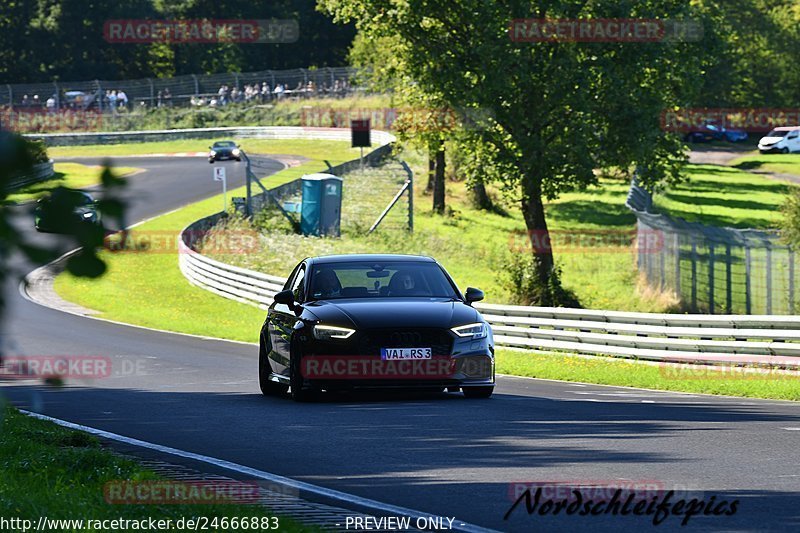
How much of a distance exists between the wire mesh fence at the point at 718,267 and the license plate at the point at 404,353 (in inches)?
542

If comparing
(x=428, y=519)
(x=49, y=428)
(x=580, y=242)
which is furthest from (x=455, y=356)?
(x=580, y=242)

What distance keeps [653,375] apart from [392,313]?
7942mm

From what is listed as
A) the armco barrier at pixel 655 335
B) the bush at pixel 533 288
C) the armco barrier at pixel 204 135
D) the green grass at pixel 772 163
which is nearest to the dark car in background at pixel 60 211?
the armco barrier at pixel 655 335

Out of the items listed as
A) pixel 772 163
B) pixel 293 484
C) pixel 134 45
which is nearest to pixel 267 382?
pixel 293 484

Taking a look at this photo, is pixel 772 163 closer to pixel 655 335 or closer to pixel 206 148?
pixel 206 148

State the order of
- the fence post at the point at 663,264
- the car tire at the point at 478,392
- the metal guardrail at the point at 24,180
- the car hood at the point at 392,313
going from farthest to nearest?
the fence post at the point at 663,264
the car tire at the point at 478,392
the car hood at the point at 392,313
the metal guardrail at the point at 24,180

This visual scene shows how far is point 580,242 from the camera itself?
5047 cm

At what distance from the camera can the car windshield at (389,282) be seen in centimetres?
1423

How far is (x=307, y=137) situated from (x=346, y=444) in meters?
77.2

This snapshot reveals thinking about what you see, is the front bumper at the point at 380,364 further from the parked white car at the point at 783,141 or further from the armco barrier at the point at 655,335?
the parked white car at the point at 783,141

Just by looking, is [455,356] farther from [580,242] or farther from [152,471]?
[580,242]

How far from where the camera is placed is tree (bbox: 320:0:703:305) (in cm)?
3228

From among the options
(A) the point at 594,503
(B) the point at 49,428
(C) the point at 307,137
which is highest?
(A) the point at 594,503

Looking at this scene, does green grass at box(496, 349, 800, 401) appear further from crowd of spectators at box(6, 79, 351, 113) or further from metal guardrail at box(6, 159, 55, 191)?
crowd of spectators at box(6, 79, 351, 113)
